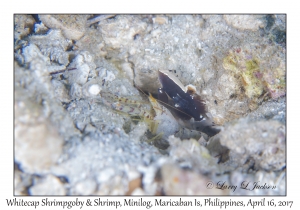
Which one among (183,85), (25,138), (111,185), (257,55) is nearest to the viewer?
(25,138)

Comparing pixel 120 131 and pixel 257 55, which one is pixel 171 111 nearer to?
pixel 120 131

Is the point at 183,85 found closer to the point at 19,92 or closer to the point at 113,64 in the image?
the point at 113,64

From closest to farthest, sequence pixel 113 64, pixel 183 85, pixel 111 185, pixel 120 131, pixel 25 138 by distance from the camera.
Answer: pixel 25 138, pixel 111 185, pixel 120 131, pixel 183 85, pixel 113 64

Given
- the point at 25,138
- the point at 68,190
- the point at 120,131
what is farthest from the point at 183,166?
the point at 25,138

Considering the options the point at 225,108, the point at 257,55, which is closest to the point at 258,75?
the point at 257,55

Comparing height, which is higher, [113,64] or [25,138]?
[113,64]

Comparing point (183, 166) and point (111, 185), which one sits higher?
point (183, 166)

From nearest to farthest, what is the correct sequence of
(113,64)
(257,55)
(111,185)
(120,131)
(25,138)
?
1. (25,138)
2. (111,185)
3. (120,131)
4. (257,55)
5. (113,64)

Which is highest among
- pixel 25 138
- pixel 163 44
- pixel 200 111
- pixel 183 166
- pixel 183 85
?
pixel 163 44

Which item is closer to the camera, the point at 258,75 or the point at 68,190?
the point at 68,190
